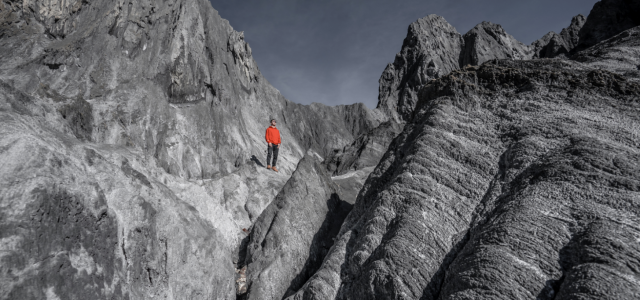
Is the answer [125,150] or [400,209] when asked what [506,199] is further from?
[125,150]

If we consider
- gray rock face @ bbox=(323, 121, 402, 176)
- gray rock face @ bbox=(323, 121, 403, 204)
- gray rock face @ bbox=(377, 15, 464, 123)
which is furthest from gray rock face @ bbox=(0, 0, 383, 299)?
gray rock face @ bbox=(377, 15, 464, 123)

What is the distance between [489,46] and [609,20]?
29839 mm

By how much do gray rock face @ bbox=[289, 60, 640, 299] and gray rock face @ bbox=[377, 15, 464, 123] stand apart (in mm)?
50070

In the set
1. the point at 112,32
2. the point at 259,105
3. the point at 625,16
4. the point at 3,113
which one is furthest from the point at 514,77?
the point at 259,105

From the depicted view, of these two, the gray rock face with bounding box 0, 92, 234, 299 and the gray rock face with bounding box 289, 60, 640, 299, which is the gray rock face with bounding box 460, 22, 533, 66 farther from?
the gray rock face with bounding box 0, 92, 234, 299

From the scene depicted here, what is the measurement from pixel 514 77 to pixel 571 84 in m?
0.99

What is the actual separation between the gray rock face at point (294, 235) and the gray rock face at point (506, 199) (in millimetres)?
1484

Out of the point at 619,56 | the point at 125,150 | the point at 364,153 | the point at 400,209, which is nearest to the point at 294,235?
the point at 400,209

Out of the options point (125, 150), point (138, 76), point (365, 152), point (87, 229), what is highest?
point (365, 152)

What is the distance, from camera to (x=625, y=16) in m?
25.7

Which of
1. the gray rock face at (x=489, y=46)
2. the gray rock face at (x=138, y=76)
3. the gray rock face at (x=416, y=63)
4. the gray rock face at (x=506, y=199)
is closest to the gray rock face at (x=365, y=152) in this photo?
the gray rock face at (x=138, y=76)

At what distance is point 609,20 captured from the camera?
26.5m

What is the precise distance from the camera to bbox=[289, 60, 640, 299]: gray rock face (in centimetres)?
399

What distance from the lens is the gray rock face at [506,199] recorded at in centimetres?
399
